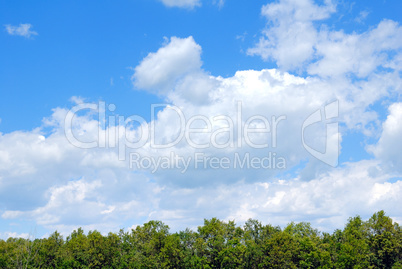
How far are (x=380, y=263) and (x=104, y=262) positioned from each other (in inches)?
2407

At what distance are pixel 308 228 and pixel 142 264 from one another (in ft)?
144

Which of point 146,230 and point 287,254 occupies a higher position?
point 146,230

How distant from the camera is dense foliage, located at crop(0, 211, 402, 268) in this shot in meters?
84.9

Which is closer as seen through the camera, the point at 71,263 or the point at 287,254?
the point at 287,254

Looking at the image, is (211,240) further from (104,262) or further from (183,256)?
(104,262)

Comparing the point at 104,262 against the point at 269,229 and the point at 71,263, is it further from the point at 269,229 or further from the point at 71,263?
the point at 269,229

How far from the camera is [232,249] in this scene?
87.5m

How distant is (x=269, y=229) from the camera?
94.3 meters

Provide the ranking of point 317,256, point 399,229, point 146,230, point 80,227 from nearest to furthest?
point 317,256 → point 399,229 → point 146,230 → point 80,227

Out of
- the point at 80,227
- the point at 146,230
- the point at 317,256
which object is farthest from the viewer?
the point at 80,227

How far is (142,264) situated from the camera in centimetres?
8656

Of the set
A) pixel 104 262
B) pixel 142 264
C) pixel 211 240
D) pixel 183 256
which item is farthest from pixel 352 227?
pixel 104 262

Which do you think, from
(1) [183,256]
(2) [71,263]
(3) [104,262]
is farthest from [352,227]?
(2) [71,263]

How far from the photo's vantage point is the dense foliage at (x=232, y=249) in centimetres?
8488
